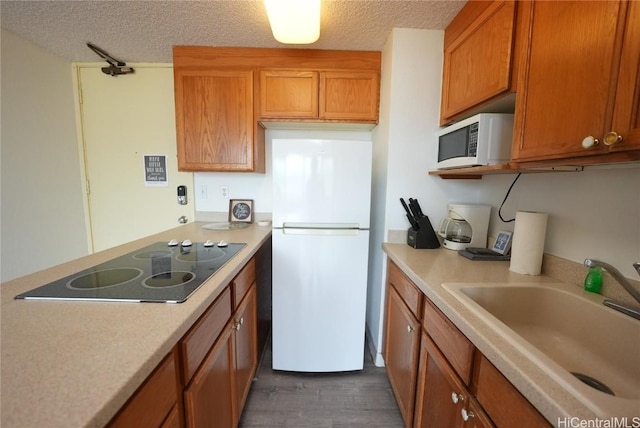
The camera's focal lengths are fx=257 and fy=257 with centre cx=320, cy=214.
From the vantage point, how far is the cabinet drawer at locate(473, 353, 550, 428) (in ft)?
1.81

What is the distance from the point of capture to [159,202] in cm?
228

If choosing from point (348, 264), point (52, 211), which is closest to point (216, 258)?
point (348, 264)

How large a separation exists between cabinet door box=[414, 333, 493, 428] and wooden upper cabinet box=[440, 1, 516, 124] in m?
1.11

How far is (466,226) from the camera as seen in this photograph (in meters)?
1.57

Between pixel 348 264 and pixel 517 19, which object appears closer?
pixel 517 19

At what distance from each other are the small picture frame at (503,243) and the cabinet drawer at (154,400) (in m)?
1.55

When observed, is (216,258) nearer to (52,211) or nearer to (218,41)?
(218,41)

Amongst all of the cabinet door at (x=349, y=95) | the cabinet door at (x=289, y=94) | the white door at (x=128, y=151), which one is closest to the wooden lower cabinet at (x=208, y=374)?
the cabinet door at (x=289, y=94)

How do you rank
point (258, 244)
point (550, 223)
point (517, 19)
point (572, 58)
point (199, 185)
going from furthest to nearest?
point (199, 185) → point (258, 244) → point (550, 223) → point (517, 19) → point (572, 58)

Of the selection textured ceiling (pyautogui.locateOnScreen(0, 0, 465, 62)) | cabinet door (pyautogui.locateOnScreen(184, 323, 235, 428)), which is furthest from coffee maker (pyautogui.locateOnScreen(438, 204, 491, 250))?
cabinet door (pyautogui.locateOnScreen(184, 323, 235, 428))

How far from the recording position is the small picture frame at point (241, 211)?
2.24 meters

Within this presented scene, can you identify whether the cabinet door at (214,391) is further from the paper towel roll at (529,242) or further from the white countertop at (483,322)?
the paper towel roll at (529,242)

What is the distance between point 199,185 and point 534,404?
2.37 m

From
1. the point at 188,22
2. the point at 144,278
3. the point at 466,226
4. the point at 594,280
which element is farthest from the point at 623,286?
the point at 188,22
